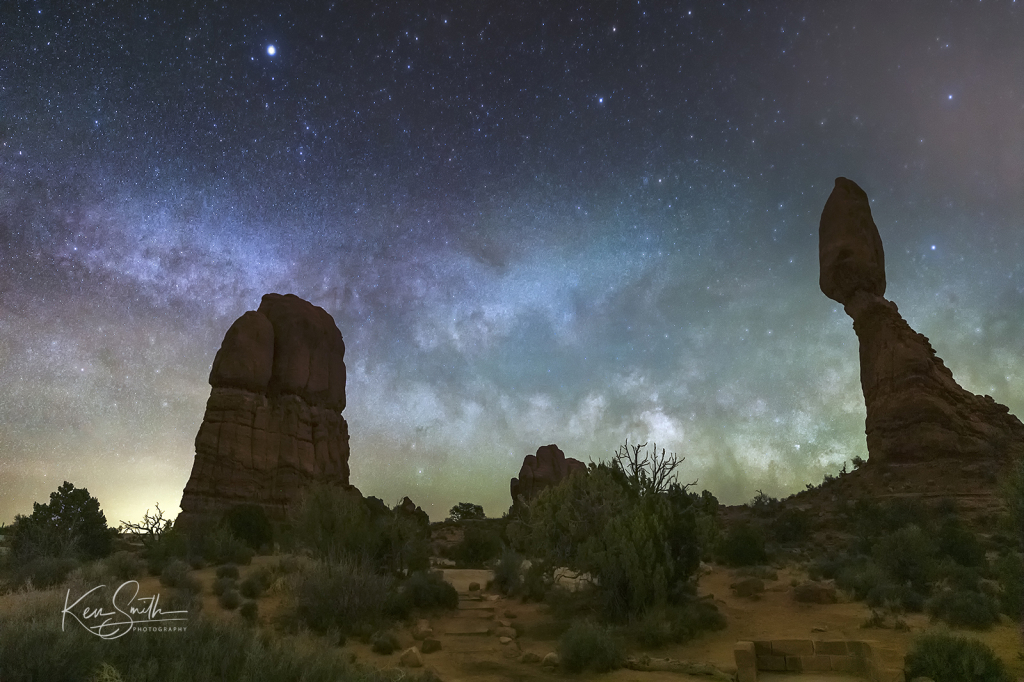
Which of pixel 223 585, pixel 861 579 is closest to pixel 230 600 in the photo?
pixel 223 585

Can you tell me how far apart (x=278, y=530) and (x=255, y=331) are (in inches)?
727

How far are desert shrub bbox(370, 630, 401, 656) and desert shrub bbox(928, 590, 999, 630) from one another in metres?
13.2

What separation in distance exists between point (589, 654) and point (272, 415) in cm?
3808

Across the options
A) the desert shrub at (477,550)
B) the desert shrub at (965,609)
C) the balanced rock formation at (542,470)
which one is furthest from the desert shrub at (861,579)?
the balanced rock formation at (542,470)

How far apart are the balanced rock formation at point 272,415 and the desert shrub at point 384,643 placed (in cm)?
2750

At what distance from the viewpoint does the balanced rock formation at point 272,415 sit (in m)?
39.5

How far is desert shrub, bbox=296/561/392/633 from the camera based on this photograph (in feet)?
45.9

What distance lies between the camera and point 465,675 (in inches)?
433

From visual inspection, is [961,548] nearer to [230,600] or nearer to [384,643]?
[384,643]

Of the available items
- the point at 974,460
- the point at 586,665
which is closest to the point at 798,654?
the point at 586,665

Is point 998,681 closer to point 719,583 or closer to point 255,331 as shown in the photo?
point 719,583

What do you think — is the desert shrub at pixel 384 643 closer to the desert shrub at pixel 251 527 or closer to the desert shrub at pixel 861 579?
the desert shrub at pixel 861 579

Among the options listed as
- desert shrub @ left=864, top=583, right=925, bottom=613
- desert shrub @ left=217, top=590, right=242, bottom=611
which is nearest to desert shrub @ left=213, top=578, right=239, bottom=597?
desert shrub @ left=217, top=590, right=242, bottom=611

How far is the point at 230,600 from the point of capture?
15.0 metres
